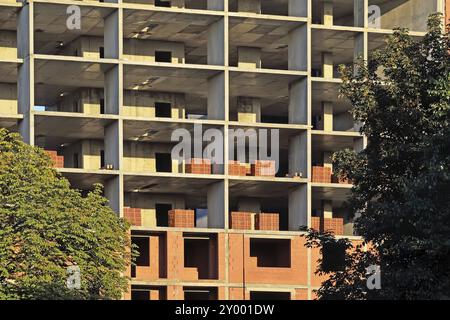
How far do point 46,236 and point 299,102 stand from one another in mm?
36099

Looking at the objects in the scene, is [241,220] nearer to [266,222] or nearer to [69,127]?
[266,222]

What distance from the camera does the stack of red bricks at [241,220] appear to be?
10750cm

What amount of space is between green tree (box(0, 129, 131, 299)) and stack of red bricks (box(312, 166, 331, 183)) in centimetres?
2877

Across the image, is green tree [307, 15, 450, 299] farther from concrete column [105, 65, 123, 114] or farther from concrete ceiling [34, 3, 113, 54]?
concrete ceiling [34, 3, 113, 54]

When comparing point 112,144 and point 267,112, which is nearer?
point 112,144

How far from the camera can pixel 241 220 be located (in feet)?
353

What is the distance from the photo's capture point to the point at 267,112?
124 meters

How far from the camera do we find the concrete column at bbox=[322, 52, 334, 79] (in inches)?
4564

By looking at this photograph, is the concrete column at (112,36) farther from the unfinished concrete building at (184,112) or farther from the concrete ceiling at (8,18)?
the concrete ceiling at (8,18)

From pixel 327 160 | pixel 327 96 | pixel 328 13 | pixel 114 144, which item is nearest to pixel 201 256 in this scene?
pixel 114 144
